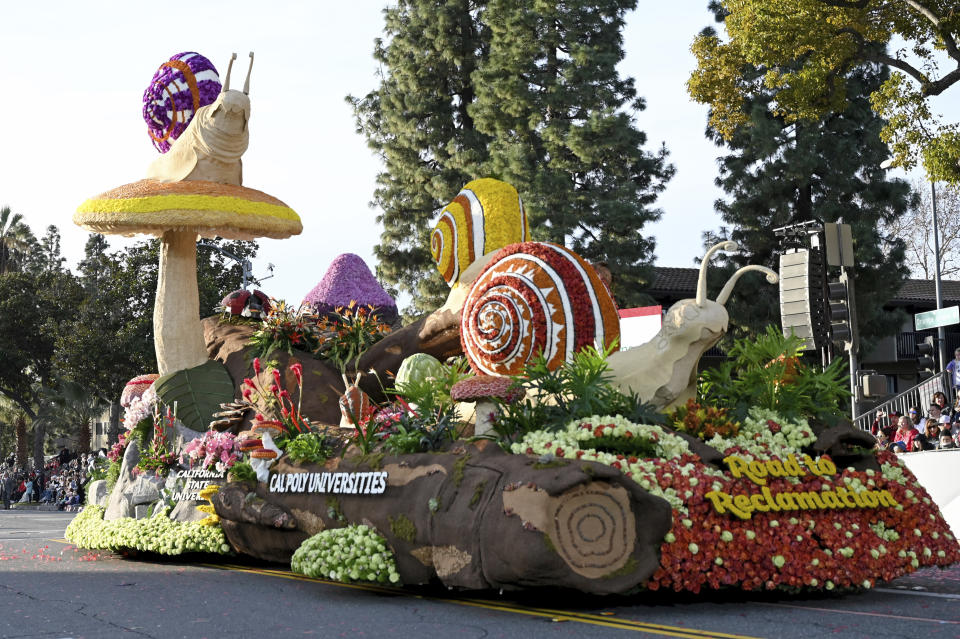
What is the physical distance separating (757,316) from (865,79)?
6985mm

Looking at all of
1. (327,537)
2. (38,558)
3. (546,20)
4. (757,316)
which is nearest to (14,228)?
(546,20)

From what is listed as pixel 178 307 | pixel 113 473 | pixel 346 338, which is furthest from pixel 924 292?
pixel 113 473

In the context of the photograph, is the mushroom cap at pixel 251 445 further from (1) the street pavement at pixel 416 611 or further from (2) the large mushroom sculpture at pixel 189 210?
(2) the large mushroom sculpture at pixel 189 210

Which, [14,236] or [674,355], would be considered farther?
[14,236]

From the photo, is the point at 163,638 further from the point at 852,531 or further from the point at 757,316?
the point at 757,316

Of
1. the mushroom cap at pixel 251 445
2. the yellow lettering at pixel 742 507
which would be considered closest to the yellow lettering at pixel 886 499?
the yellow lettering at pixel 742 507

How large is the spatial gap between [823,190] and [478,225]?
16449 mm

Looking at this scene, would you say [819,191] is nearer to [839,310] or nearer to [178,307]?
[839,310]

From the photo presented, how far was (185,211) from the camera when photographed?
1381 cm

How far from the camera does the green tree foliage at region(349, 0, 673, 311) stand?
26.2 meters

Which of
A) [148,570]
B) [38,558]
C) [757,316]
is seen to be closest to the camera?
[148,570]

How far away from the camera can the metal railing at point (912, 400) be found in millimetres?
19188

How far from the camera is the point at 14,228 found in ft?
170

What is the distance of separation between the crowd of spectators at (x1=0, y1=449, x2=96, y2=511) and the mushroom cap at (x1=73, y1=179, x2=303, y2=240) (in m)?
20.6
